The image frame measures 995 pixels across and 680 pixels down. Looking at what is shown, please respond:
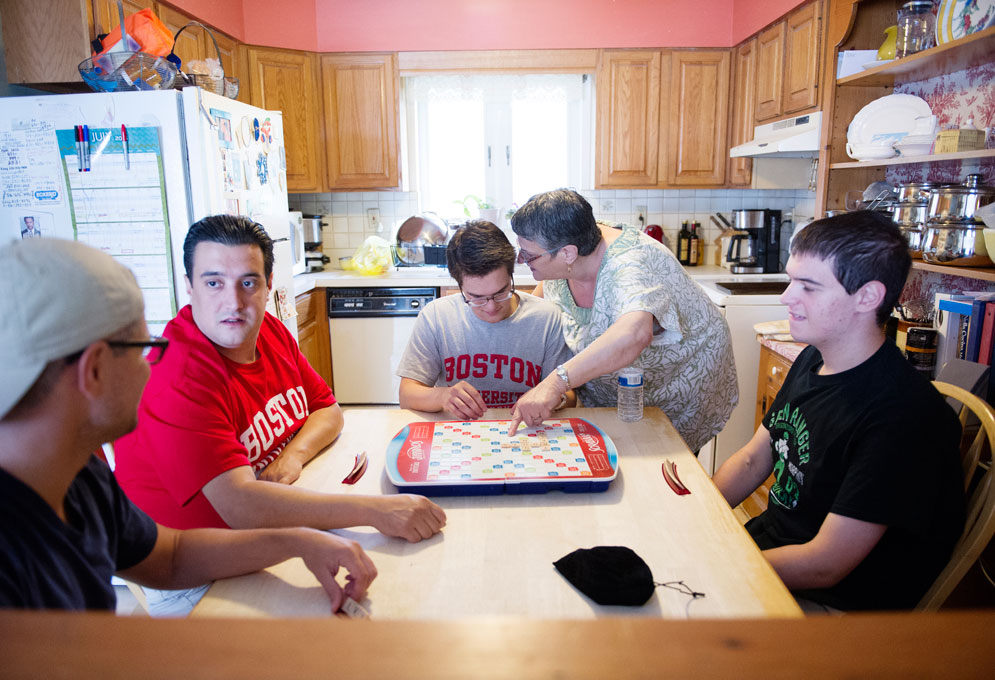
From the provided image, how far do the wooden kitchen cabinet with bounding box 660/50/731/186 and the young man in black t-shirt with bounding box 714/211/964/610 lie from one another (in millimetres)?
2862

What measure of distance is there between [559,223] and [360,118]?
2.66 m

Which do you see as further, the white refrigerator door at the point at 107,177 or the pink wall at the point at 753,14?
the pink wall at the point at 753,14

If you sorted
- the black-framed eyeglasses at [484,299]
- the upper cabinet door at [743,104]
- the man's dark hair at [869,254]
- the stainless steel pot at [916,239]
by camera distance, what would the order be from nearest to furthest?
the man's dark hair at [869,254] → the black-framed eyeglasses at [484,299] → the stainless steel pot at [916,239] → the upper cabinet door at [743,104]

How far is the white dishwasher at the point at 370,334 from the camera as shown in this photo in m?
4.01

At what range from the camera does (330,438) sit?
169 centimetres

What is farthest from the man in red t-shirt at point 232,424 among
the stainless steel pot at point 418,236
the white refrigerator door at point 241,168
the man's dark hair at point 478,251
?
the stainless steel pot at point 418,236

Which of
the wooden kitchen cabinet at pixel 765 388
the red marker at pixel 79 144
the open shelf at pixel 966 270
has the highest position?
the red marker at pixel 79 144

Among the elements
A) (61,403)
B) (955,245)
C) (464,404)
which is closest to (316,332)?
(464,404)

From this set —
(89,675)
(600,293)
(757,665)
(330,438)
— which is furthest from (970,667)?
(600,293)

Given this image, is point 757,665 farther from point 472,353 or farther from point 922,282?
point 922,282

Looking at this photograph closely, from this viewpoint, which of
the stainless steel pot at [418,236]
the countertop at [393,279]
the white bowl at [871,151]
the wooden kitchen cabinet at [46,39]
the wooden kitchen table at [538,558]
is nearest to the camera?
the wooden kitchen table at [538,558]

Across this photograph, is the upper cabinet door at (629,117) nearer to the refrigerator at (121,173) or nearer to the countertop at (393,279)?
the countertop at (393,279)

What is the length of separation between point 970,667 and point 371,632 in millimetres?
301

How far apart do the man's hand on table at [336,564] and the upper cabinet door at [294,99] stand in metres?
3.40
